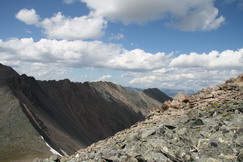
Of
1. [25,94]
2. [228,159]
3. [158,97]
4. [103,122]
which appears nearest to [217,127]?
[228,159]

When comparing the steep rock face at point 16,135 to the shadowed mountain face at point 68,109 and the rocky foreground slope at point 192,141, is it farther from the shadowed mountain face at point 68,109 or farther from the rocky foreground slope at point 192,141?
the rocky foreground slope at point 192,141

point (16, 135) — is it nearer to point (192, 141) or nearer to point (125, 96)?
point (192, 141)

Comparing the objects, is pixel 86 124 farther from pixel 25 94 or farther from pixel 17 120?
pixel 17 120

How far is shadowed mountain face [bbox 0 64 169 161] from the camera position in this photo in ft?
219

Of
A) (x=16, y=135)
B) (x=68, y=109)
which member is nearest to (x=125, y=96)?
(x=68, y=109)

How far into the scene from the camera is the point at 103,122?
12194cm

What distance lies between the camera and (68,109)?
111188 millimetres

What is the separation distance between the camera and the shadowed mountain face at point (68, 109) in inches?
2625

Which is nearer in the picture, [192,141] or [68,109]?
[192,141]

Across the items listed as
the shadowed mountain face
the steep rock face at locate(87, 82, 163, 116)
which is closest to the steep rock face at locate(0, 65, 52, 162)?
the shadowed mountain face

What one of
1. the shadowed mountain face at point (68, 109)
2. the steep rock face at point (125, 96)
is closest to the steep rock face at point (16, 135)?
the shadowed mountain face at point (68, 109)

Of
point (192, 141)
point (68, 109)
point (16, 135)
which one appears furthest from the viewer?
point (68, 109)

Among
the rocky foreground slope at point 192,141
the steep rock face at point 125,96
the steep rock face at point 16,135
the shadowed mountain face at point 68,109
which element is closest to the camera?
the rocky foreground slope at point 192,141

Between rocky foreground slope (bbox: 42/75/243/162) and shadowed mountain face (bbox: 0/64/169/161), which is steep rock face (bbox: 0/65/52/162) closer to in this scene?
shadowed mountain face (bbox: 0/64/169/161)
